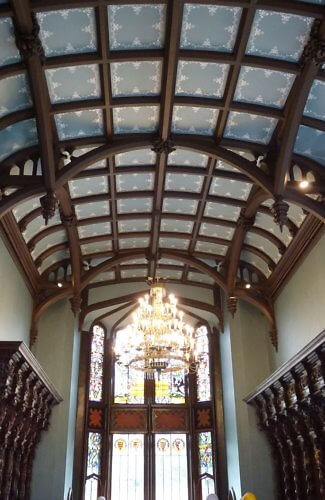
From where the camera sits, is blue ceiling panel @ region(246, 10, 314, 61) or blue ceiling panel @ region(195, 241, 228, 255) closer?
blue ceiling panel @ region(246, 10, 314, 61)

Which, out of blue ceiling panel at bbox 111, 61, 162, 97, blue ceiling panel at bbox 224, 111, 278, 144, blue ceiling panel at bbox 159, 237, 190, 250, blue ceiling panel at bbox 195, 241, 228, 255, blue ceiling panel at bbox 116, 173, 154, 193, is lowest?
blue ceiling panel at bbox 224, 111, 278, 144

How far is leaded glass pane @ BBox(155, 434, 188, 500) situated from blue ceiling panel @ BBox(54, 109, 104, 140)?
Result: 978 cm

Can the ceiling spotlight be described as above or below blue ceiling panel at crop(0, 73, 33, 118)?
below

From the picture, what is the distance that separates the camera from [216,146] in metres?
9.55

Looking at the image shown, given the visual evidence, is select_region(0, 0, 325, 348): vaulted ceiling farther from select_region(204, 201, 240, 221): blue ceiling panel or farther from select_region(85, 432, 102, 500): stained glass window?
select_region(85, 432, 102, 500): stained glass window

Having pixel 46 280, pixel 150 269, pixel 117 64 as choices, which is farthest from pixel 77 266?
pixel 117 64

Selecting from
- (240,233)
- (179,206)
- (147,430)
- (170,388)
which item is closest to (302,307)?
(240,233)

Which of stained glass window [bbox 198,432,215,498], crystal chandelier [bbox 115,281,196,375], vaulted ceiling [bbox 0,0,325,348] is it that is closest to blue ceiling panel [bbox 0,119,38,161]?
vaulted ceiling [bbox 0,0,325,348]

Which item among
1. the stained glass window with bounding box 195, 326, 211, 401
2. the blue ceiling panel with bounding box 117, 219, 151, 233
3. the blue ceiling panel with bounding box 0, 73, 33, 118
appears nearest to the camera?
the blue ceiling panel with bounding box 0, 73, 33, 118

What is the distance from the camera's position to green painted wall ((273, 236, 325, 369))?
425 inches

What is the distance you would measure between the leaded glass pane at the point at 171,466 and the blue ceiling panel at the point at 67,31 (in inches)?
456

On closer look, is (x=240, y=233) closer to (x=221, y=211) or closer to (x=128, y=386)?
(x=221, y=211)

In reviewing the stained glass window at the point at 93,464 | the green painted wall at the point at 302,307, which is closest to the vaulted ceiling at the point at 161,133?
the green painted wall at the point at 302,307

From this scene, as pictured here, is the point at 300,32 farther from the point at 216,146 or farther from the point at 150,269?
the point at 150,269
